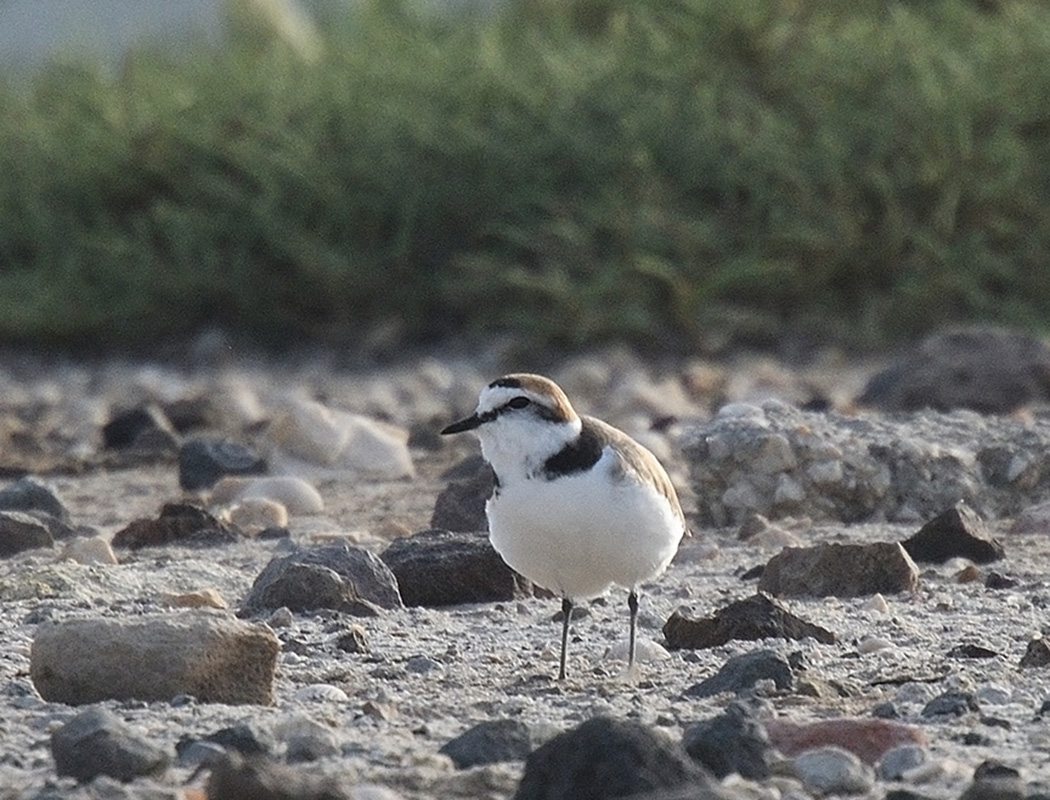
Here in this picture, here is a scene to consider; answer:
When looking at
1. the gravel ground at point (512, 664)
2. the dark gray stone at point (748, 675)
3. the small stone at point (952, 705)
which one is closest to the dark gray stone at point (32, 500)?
the gravel ground at point (512, 664)

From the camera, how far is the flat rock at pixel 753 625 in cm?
452

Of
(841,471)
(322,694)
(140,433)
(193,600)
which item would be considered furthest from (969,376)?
(322,694)

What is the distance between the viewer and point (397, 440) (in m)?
7.56

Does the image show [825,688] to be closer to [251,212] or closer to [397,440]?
[397,440]

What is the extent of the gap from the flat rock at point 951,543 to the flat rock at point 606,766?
2.43 meters

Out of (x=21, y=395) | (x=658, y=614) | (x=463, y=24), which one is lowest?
(x=658, y=614)

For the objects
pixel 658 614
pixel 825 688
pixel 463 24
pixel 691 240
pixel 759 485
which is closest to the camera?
pixel 825 688

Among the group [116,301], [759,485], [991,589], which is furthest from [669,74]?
[991,589]

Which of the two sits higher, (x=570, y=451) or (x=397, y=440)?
(x=397, y=440)

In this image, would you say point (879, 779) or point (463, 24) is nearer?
point (879, 779)

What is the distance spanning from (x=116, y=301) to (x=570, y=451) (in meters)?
7.22

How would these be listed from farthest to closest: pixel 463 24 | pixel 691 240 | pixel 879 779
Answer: pixel 463 24, pixel 691 240, pixel 879 779

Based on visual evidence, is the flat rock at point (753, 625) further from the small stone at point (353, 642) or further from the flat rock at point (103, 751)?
the flat rock at point (103, 751)

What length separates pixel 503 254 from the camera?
421 inches
